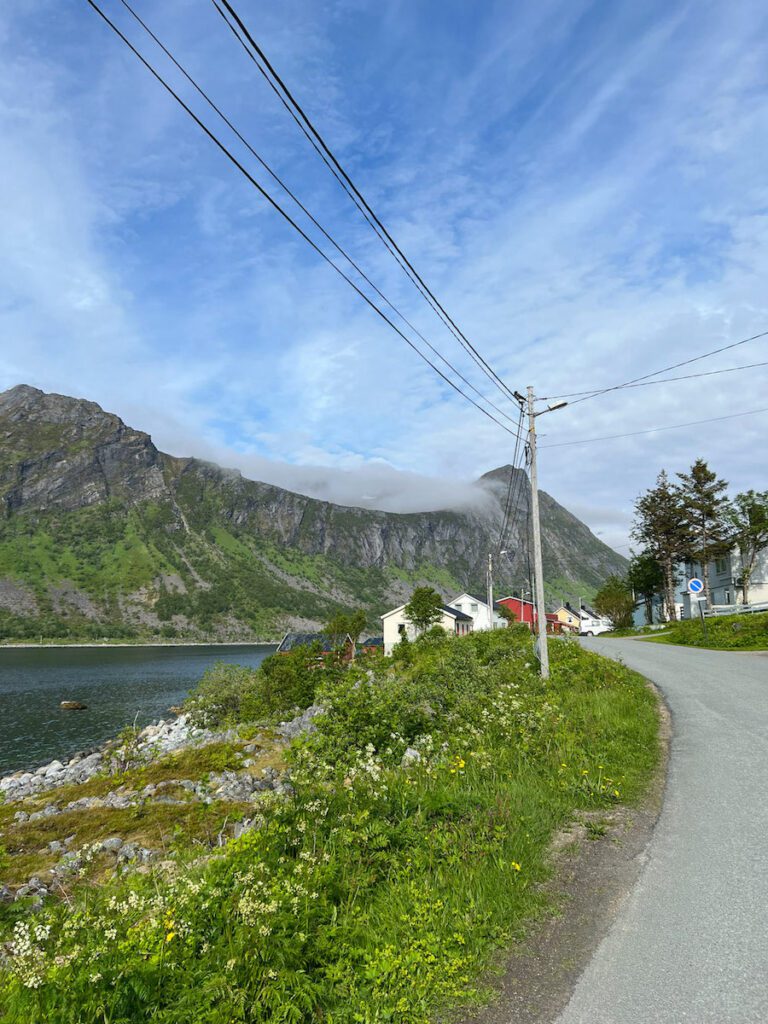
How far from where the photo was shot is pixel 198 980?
369 centimetres

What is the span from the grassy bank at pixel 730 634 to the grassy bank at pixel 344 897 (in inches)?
983

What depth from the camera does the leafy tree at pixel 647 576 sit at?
7656 centimetres

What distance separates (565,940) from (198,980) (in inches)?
107

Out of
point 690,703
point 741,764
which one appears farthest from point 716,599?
point 741,764

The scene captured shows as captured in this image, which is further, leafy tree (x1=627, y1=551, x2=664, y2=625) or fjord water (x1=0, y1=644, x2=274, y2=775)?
leafy tree (x1=627, y1=551, x2=664, y2=625)

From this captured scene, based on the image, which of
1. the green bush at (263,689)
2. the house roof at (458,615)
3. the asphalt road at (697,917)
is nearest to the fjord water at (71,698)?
the green bush at (263,689)

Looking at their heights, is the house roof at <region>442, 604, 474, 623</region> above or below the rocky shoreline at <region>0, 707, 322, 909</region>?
above

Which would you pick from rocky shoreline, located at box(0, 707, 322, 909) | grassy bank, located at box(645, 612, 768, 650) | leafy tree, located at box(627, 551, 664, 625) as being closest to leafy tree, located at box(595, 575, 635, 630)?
leafy tree, located at box(627, 551, 664, 625)

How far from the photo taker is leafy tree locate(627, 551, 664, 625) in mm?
76562

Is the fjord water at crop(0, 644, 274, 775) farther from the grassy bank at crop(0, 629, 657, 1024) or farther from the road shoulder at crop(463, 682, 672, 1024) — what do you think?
the road shoulder at crop(463, 682, 672, 1024)

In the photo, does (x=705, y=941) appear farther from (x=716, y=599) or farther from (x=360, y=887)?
(x=716, y=599)

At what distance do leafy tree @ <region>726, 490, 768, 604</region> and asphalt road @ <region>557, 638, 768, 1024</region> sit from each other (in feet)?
182

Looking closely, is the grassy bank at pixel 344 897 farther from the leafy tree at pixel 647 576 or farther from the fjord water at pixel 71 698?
the leafy tree at pixel 647 576

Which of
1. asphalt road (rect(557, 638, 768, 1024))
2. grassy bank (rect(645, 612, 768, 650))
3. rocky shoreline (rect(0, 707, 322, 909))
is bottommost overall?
rocky shoreline (rect(0, 707, 322, 909))
